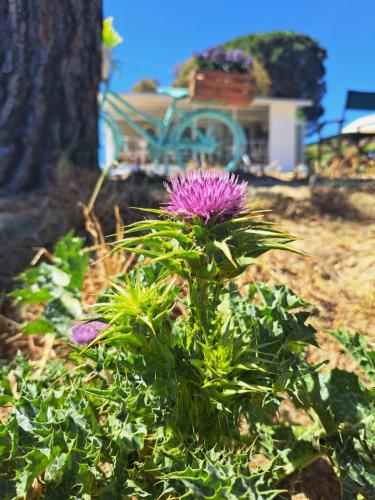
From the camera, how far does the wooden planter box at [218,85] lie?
19.8 feet

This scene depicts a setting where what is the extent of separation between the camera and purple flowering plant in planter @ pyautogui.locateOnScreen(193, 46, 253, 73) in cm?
650

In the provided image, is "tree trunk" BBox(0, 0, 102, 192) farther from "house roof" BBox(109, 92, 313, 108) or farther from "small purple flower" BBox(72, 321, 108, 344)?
"house roof" BBox(109, 92, 313, 108)

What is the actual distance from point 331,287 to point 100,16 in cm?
297

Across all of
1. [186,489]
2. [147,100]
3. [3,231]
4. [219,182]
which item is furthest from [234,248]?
[147,100]

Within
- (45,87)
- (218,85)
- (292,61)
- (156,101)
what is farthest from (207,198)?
(292,61)

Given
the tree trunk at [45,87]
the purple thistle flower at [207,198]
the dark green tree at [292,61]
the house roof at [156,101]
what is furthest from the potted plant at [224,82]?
the dark green tree at [292,61]

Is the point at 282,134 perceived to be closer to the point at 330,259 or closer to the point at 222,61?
the point at 222,61

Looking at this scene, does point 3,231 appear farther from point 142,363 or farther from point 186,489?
point 186,489

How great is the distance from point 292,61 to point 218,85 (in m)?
31.6

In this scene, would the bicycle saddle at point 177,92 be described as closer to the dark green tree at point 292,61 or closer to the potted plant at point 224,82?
the potted plant at point 224,82

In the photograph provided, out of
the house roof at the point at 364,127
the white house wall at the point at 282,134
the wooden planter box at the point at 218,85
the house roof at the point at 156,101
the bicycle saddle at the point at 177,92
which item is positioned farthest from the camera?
the white house wall at the point at 282,134

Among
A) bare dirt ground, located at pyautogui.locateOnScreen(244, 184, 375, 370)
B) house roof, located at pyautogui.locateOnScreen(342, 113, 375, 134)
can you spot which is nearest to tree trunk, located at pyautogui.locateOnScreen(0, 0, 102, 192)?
bare dirt ground, located at pyautogui.locateOnScreen(244, 184, 375, 370)

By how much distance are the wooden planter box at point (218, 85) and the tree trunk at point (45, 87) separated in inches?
94.2

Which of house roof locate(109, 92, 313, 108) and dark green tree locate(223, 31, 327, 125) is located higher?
dark green tree locate(223, 31, 327, 125)
